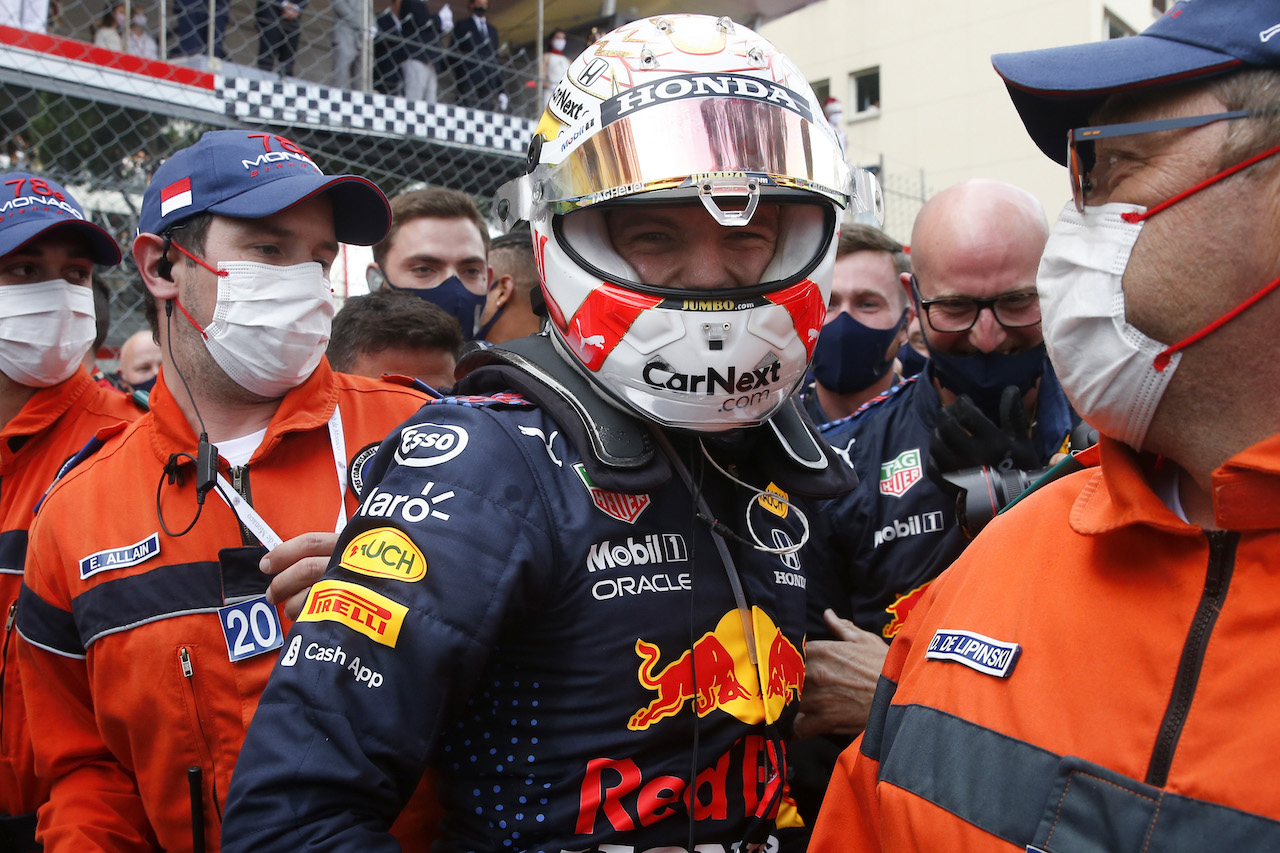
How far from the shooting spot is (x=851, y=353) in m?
3.88

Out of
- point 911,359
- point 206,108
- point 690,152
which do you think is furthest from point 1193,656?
point 206,108

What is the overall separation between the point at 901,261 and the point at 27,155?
6.46m

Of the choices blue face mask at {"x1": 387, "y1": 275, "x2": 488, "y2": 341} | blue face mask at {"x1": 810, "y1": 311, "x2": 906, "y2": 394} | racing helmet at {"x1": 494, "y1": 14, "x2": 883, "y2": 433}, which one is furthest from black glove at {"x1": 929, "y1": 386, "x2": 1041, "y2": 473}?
blue face mask at {"x1": 387, "y1": 275, "x2": 488, "y2": 341}

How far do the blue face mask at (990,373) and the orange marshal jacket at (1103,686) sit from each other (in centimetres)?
125

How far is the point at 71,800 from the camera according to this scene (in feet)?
6.86

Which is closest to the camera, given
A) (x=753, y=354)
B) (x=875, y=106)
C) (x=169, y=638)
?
(x=753, y=354)

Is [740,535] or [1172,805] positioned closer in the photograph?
[1172,805]

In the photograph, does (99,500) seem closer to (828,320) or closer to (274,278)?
(274,278)

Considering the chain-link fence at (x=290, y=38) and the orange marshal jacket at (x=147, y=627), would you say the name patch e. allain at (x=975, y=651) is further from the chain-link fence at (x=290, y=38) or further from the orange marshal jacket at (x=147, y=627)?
the chain-link fence at (x=290, y=38)

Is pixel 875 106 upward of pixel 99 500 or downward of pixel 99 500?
upward

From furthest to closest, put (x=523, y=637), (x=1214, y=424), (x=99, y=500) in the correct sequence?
(x=99, y=500) → (x=523, y=637) → (x=1214, y=424)

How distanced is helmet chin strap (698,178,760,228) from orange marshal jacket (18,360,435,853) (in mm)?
1141

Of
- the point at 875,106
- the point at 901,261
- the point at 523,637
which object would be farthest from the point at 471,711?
the point at 875,106

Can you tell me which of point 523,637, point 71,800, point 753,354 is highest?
point 753,354
